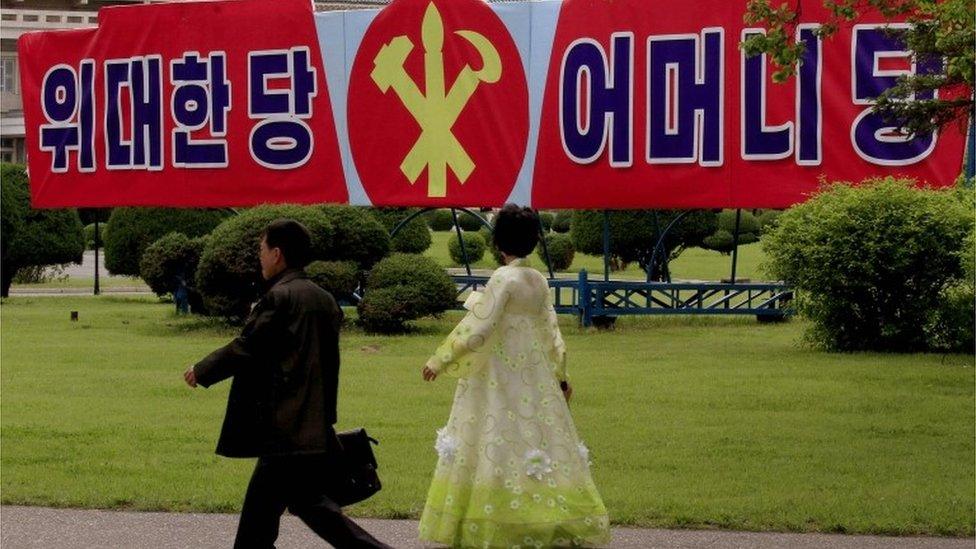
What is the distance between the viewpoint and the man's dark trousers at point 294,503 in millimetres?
7070

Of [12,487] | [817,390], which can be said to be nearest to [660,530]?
[12,487]

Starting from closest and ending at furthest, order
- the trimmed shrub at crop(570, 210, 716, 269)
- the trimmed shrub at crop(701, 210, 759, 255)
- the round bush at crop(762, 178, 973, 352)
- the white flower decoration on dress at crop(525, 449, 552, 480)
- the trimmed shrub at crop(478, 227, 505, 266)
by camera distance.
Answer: the white flower decoration on dress at crop(525, 449, 552, 480) < the trimmed shrub at crop(478, 227, 505, 266) < the round bush at crop(762, 178, 973, 352) < the trimmed shrub at crop(570, 210, 716, 269) < the trimmed shrub at crop(701, 210, 759, 255)

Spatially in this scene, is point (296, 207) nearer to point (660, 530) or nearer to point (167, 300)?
point (167, 300)

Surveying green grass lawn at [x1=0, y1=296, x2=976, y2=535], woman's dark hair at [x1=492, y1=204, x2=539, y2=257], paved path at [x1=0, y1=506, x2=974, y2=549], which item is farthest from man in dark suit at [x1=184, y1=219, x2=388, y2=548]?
green grass lawn at [x1=0, y1=296, x2=976, y2=535]

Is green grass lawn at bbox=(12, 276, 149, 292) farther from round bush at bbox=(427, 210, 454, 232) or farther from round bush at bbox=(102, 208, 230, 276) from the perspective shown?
round bush at bbox=(427, 210, 454, 232)

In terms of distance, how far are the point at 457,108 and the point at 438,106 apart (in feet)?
0.90

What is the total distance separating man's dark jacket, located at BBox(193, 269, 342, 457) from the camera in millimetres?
6980

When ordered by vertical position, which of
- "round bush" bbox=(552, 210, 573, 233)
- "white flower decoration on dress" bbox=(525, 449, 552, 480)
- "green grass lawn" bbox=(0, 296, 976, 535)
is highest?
"round bush" bbox=(552, 210, 573, 233)

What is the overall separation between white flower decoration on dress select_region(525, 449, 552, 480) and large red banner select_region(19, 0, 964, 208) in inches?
486

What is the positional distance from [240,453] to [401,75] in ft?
48.4

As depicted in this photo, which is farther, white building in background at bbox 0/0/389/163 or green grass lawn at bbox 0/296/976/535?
white building in background at bbox 0/0/389/163

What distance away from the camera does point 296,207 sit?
65.5 ft

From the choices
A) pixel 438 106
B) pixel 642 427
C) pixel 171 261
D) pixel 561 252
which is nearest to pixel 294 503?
pixel 642 427

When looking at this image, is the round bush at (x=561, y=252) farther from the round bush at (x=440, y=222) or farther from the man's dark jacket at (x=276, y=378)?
the man's dark jacket at (x=276, y=378)
